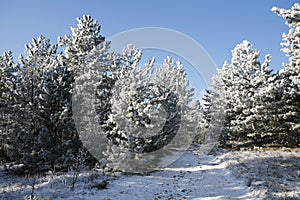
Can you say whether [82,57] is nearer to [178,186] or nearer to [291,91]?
[178,186]

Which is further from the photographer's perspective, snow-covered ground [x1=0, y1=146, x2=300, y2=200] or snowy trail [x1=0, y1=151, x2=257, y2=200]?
snowy trail [x1=0, y1=151, x2=257, y2=200]

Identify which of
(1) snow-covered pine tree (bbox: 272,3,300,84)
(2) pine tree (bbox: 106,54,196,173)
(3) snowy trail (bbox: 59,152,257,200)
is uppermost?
(1) snow-covered pine tree (bbox: 272,3,300,84)

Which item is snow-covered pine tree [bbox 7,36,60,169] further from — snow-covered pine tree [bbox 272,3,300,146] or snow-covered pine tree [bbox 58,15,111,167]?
snow-covered pine tree [bbox 272,3,300,146]

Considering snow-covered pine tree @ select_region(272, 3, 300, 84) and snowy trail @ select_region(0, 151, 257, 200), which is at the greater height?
snow-covered pine tree @ select_region(272, 3, 300, 84)

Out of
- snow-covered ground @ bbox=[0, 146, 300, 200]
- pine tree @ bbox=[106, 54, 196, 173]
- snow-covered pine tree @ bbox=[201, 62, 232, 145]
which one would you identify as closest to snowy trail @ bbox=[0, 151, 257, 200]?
snow-covered ground @ bbox=[0, 146, 300, 200]

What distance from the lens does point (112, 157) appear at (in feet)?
Result: 53.7

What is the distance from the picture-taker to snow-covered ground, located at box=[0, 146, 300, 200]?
11.6 m

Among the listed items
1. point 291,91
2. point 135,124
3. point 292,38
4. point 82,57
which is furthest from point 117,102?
point 291,91

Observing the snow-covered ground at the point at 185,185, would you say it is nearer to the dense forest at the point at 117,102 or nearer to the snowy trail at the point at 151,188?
the snowy trail at the point at 151,188

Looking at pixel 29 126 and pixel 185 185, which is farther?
pixel 29 126

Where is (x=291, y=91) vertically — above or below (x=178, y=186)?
above

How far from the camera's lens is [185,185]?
14297 millimetres

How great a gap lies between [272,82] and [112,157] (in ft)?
68.2

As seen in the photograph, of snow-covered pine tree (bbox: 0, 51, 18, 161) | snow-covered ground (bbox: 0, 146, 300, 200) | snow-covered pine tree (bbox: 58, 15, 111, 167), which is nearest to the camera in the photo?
snow-covered ground (bbox: 0, 146, 300, 200)
